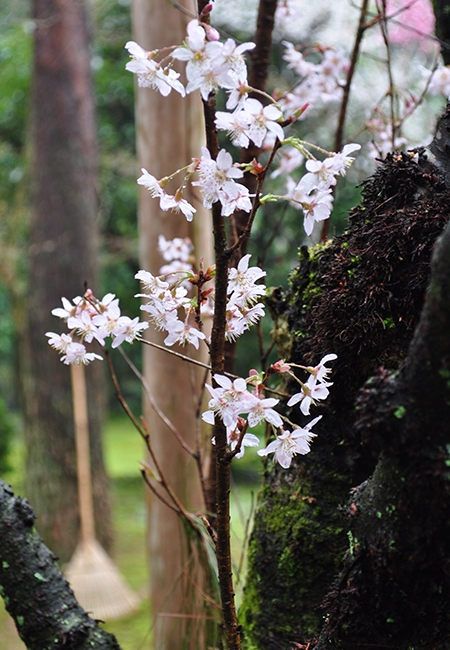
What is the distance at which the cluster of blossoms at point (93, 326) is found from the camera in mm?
676

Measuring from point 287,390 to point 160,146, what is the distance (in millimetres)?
1226

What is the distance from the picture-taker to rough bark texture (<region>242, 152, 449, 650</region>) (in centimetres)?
73

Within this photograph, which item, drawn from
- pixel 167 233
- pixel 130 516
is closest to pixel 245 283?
pixel 167 233

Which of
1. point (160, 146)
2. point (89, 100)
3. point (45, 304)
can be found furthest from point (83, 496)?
point (89, 100)

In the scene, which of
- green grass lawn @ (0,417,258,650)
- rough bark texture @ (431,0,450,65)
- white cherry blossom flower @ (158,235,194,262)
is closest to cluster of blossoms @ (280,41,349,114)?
rough bark texture @ (431,0,450,65)

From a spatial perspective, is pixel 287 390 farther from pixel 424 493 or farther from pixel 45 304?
pixel 45 304

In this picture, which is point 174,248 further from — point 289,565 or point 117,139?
point 117,139

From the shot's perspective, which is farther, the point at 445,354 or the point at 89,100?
the point at 89,100

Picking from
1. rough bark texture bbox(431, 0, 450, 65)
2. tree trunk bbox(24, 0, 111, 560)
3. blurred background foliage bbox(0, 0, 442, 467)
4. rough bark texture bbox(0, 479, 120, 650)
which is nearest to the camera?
rough bark texture bbox(0, 479, 120, 650)

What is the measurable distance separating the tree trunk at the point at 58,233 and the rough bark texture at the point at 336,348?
3.59 metres

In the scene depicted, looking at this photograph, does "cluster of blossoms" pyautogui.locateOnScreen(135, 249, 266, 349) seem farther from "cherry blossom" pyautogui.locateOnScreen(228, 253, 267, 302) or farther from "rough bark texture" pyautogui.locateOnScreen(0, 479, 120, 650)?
"rough bark texture" pyautogui.locateOnScreen(0, 479, 120, 650)

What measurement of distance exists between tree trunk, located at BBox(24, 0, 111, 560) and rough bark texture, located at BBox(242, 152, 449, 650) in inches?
142

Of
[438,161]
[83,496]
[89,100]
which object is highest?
[89,100]

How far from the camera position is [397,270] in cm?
73
